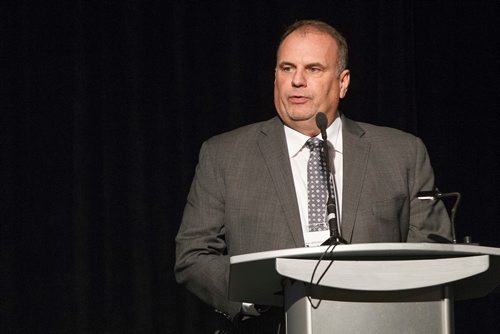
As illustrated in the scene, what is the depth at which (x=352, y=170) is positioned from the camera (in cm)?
282

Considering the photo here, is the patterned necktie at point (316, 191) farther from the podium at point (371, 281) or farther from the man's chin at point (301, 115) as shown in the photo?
the podium at point (371, 281)

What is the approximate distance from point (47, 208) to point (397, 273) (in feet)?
7.23

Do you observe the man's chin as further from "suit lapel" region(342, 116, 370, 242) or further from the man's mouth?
"suit lapel" region(342, 116, 370, 242)

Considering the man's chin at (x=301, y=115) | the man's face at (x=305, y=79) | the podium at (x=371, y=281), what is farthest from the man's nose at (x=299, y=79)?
the podium at (x=371, y=281)

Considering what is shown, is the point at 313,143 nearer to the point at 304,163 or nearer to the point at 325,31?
the point at 304,163

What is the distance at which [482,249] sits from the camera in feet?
6.14

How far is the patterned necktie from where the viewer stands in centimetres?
268

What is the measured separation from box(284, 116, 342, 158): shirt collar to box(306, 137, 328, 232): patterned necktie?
0.30 ft

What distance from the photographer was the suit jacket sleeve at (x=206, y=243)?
2.44m

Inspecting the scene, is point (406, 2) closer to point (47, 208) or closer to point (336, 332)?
point (47, 208)

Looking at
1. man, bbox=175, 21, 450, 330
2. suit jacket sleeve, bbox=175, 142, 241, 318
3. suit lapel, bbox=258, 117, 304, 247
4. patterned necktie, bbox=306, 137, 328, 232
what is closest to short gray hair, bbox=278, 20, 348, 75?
man, bbox=175, 21, 450, 330

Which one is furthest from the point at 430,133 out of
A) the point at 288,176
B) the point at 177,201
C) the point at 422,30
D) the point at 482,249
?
the point at 482,249

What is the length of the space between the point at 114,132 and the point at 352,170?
134cm

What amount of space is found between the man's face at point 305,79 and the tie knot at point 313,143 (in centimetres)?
10
